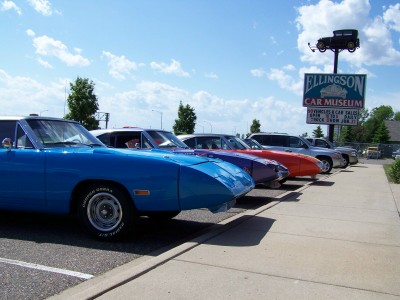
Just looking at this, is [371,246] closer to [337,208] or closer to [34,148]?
[337,208]

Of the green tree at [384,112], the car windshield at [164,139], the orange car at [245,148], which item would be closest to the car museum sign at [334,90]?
the orange car at [245,148]

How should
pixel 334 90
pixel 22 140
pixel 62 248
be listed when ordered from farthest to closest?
pixel 334 90 → pixel 22 140 → pixel 62 248

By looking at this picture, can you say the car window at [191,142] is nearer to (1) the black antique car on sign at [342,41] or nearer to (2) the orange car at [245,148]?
(2) the orange car at [245,148]

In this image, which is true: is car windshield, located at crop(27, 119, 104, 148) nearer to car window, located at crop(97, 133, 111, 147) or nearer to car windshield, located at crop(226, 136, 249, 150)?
car window, located at crop(97, 133, 111, 147)

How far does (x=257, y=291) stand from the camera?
385 centimetres

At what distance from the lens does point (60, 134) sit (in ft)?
21.0

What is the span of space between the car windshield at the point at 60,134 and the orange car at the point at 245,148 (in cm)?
533

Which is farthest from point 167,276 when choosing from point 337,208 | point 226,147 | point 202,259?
point 226,147

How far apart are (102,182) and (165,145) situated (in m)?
3.95

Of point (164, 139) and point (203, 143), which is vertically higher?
point (164, 139)

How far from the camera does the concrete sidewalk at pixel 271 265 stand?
382 cm

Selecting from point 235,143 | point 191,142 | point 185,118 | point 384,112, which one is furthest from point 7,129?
point 384,112

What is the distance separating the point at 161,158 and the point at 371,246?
2.97m

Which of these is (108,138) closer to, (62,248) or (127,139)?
(127,139)
